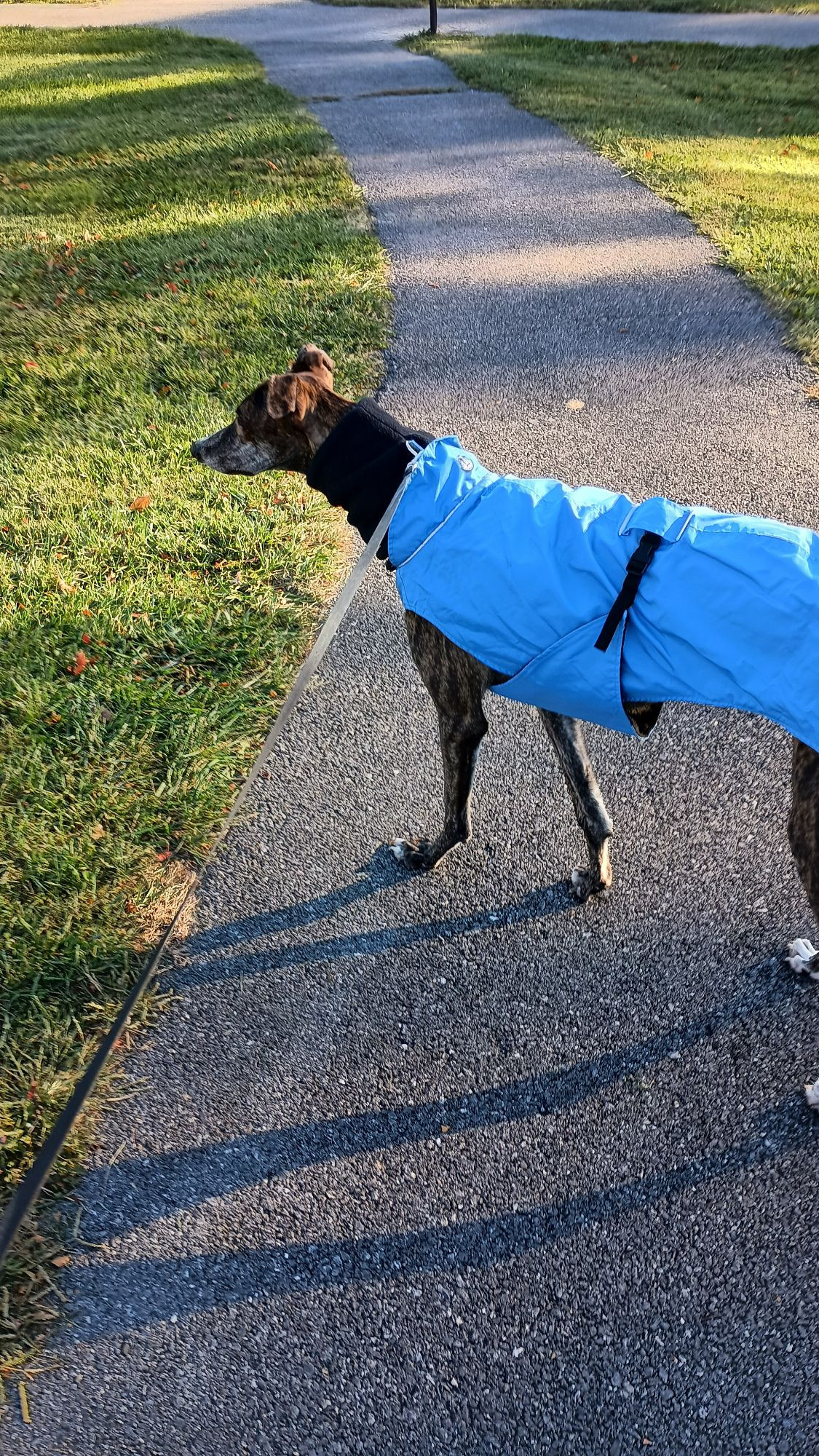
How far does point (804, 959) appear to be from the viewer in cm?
300

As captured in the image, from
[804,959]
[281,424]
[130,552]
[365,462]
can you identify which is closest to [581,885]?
[804,959]

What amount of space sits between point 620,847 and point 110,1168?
208cm

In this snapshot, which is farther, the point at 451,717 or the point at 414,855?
the point at 414,855

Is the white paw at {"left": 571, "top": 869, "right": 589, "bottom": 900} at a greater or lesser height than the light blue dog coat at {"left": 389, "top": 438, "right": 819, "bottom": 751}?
lesser

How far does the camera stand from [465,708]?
10.3ft

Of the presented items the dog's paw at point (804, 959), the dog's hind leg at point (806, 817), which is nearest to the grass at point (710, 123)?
the dog's paw at point (804, 959)

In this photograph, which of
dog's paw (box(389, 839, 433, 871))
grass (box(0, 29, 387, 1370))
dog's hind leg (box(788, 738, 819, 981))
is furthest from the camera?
dog's paw (box(389, 839, 433, 871))

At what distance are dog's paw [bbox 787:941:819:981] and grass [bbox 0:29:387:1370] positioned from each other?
2.19 meters

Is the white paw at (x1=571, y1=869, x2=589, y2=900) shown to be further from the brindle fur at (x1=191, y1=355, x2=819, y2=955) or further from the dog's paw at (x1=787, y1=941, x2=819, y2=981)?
the dog's paw at (x1=787, y1=941, x2=819, y2=981)

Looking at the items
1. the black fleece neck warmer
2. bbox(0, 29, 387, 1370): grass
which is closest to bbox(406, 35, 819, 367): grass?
bbox(0, 29, 387, 1370): grass

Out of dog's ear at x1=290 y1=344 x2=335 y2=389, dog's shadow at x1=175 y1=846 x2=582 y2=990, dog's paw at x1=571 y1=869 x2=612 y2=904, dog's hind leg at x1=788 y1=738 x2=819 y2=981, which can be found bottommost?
dog's shadow at x1=175 y1=846 x2=582 y2=990

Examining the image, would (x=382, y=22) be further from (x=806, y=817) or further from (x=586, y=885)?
(x=806, y=817)

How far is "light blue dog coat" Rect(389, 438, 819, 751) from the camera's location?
2268 mm

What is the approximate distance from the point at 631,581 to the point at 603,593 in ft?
0.29
